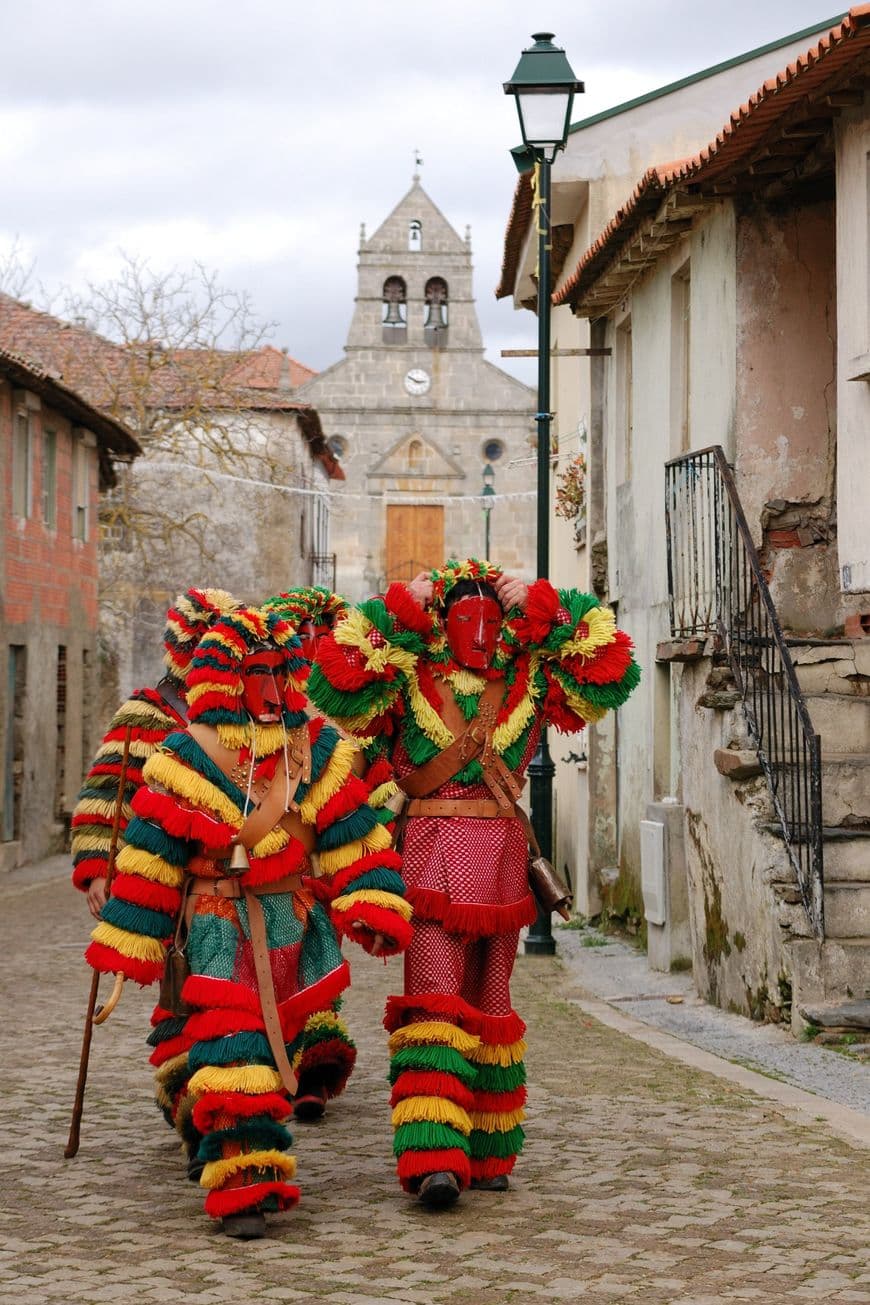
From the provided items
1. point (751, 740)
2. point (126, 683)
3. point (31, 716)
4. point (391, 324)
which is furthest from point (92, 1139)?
point (391, 324)

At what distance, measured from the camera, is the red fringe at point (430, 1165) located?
594 cm

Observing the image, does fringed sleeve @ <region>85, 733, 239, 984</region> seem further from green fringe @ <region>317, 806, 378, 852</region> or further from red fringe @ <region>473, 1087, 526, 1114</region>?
red fringe @ <region>473, 1087, 526, 1114</region>

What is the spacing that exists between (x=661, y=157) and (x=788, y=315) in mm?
9552

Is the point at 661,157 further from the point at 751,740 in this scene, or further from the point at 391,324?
the point at 391,324

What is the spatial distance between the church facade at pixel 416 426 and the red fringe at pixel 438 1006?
200 feet

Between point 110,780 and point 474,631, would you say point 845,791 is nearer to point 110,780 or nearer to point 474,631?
point 474,631

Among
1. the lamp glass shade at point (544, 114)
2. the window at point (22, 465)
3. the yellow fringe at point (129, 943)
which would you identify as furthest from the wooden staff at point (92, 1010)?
the window at point (22, 465)

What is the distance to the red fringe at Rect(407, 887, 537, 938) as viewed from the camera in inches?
247

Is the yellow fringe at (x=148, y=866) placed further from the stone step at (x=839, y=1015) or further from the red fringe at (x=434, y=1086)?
the stone step at (x=839, y=1015)

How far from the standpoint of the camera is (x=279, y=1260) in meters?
5.38

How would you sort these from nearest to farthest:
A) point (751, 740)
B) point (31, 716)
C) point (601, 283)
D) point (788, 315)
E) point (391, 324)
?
point (751, 740) → point (788, 315) → point (601, 283) → point (31, 716) → point (391, 324)

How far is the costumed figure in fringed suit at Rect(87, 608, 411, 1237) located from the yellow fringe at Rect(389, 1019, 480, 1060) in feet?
0.85

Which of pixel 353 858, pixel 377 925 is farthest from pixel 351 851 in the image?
pixel 377 925

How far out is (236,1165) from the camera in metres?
5.64
